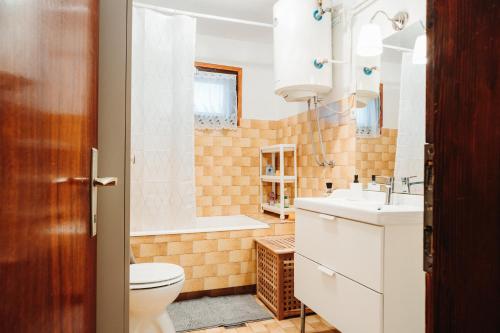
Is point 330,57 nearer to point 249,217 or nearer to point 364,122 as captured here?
point 364,122

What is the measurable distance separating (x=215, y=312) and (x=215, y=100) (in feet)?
6.63

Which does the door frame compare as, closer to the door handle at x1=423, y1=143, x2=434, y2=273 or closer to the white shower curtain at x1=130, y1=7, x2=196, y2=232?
the door handle at x1=423, y1=143, x2=434, y2=273

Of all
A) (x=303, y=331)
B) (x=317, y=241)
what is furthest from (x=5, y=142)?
(x=303, y=331)

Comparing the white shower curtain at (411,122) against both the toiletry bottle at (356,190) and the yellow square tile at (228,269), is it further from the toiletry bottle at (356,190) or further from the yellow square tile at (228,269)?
the yellow square tile at (228,269)

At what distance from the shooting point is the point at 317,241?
174 cm

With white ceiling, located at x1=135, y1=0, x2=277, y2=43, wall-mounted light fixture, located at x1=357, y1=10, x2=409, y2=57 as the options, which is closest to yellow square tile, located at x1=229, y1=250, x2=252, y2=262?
wall-mounted light fixture, located at x1=357, y1=10, x2=409, y2=57

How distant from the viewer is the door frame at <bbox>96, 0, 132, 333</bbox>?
82 cm

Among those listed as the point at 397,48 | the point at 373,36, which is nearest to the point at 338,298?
the point at 397,48

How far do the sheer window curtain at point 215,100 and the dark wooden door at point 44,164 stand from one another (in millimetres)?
2694

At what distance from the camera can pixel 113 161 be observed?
0.83 metres

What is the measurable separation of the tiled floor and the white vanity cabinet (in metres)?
0.43

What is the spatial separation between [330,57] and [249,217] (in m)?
1.66

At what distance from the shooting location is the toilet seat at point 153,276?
1.60m

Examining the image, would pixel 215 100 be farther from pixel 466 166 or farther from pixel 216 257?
pixel 466 166
